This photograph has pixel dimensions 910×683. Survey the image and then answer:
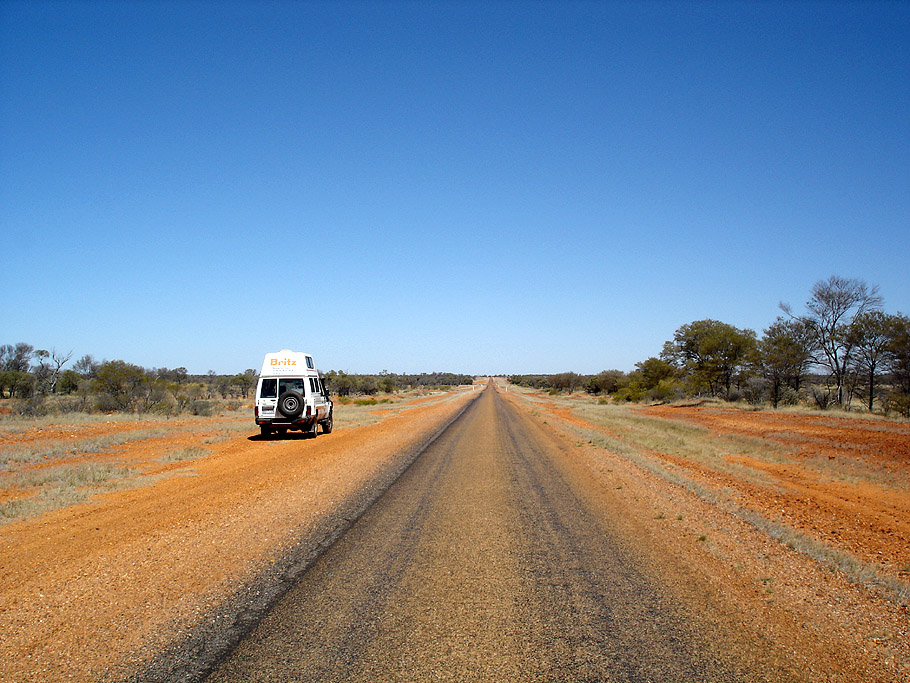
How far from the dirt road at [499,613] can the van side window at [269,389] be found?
518 inches

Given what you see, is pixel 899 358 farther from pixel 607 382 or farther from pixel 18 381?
pixel 18 381

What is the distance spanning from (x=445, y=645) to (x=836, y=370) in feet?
133

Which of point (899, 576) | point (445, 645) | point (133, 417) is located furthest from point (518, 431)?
point (133, 417)

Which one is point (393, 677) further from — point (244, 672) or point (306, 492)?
point (306, 492)

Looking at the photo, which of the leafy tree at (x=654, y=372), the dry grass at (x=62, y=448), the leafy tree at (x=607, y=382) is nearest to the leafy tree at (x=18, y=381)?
the dry grass at (x=62, y=448)

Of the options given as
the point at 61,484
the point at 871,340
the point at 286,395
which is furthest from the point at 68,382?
the point at 871,340

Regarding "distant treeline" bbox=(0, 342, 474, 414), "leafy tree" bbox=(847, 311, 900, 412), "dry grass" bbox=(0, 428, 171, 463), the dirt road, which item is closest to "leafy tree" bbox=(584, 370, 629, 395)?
"leafy tree" bbox=(847, 311, 900, 412)

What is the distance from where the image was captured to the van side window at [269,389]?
1982 centimetres

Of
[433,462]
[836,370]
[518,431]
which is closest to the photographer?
[433,462]

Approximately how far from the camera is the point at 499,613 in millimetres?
4512

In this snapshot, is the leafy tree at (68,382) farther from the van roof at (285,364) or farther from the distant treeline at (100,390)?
the van roof at (285,364)

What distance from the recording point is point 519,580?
17.3 feet

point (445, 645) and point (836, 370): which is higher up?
point (836, 370)

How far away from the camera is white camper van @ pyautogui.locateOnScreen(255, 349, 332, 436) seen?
19.5 m
